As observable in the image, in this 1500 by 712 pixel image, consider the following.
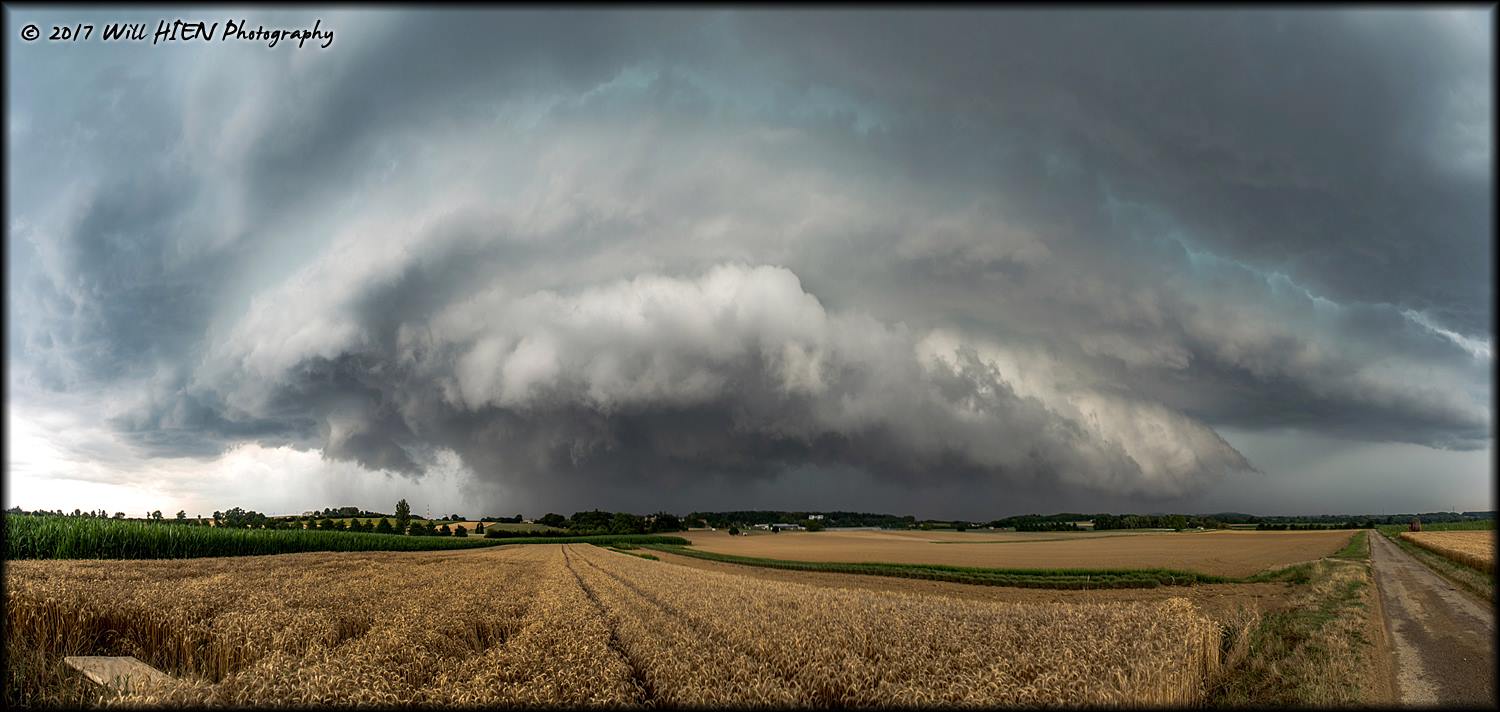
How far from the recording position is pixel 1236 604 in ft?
105

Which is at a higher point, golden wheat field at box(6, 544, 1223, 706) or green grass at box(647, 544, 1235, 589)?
golden wheat field at box(6, 544, 1223, 706)

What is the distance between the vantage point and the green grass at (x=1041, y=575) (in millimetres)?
45562

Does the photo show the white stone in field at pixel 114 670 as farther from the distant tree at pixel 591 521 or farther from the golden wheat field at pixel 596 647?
the distant tree at pixel 591 521

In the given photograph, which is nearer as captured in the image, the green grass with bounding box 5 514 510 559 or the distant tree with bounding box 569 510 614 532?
the green grass with bounding box 5 514 510 559

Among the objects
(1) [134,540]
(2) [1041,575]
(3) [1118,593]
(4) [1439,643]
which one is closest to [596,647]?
(4) [1439,643]

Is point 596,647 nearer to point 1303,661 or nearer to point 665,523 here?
point 1303,661

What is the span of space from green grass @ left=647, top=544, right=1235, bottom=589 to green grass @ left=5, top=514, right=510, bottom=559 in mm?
48359

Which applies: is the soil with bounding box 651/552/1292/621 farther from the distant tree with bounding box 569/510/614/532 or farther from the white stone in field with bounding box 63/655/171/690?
the distant tree with bounding box 569/510/614/532

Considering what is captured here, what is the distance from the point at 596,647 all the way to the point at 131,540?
49.5m

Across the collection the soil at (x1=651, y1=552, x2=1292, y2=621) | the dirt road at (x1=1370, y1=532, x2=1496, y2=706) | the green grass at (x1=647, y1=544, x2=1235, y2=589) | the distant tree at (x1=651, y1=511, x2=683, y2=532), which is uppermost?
the dirt road at (x1=1370, y1=532, x2=1496, y2=706)

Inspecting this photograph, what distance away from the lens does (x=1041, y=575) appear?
5203cm

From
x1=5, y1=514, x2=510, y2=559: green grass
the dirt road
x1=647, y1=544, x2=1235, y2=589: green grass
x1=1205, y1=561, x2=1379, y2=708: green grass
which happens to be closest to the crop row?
x1=5, y1=514, x2=510, y2=559: green grass

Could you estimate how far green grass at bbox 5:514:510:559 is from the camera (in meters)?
35.7

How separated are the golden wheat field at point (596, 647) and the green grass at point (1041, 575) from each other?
94.6ft
